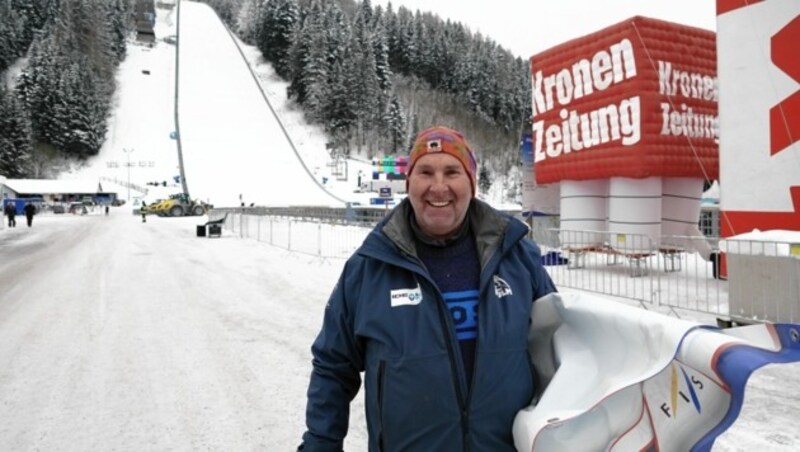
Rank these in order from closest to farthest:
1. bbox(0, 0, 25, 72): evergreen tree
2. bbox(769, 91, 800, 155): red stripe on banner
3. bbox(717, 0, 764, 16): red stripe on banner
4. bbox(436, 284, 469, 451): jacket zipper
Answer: bbox(436, 284, 469, 451): jacket zipper, bbox(769, 91, 800, 155): red stripe on banner, bbox(717, 0, 764, 16): red stripe on banner, bbox(0, 0, 25, 72): evergreen tree

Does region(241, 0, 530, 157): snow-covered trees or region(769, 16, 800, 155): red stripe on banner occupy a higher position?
region(241, 0, 530, 157): snow-covered trees

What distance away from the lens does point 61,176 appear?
6712cm

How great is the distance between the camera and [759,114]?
847 centimetres

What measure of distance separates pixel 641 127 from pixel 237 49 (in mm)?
90444

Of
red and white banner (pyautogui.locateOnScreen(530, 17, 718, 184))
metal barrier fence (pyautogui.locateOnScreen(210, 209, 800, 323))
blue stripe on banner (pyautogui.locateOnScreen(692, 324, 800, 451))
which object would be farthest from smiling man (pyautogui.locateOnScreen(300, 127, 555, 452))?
red and white banner (pyautogui.locateOnScreen(530, 17, 718, 184))

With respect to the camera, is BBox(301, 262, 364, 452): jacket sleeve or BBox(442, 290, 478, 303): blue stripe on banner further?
BBox(301, 262, 364, 452): jacket sleeve

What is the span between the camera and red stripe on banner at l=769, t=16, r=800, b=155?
26.2 ft

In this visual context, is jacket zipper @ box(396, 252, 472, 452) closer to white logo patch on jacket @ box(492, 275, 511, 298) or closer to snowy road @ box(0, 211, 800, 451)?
white logo patch on jacket @ box(492, 275, 511, 298)

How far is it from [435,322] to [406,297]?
0.44 feet

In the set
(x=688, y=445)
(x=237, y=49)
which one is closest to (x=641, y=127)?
(x=688, y=445)

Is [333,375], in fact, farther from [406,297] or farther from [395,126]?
[395,126]

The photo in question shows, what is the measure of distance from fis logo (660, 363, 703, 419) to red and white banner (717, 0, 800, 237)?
8.42 meters

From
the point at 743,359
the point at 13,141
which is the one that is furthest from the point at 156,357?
the point at 13,141

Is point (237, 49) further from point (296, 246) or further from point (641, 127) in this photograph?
point (641, 127)
